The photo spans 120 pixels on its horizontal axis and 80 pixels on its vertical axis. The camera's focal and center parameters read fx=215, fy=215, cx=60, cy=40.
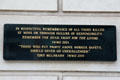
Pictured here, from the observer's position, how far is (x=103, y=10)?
261 centimetres

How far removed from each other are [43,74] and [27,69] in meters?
0.20

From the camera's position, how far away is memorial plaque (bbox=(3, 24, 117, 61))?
2.54 metres

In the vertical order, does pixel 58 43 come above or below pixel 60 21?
below

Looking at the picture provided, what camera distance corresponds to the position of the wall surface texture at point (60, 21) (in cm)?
256

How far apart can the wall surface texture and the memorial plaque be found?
69mm

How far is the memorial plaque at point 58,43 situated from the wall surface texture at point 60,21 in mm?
69

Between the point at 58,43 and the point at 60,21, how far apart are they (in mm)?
274

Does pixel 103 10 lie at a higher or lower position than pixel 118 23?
higher

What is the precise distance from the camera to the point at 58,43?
8.36ft

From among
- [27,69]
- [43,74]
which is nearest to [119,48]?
[43,74]

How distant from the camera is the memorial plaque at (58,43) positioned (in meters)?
2.54

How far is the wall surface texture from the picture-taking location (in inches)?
101

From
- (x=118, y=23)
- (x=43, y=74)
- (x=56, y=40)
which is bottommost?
(x=43, y=74)

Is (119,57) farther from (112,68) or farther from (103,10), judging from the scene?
(103,10)
